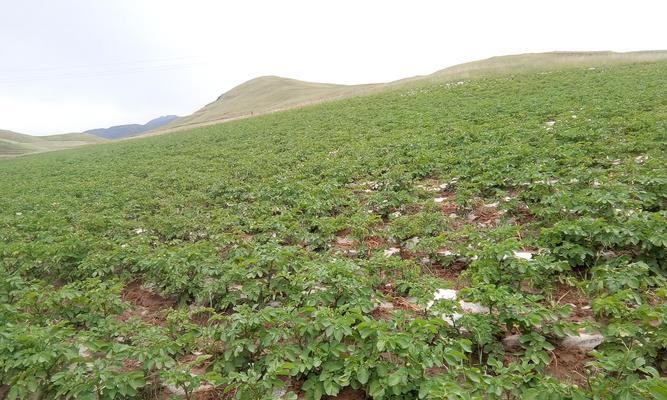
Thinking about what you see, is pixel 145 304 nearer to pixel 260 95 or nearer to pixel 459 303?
pixel 459 303

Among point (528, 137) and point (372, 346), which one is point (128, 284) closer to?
point (372, 346)

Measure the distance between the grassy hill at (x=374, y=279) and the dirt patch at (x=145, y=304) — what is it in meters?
0.03

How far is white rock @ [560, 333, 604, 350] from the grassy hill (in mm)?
17

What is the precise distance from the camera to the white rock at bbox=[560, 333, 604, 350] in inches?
167

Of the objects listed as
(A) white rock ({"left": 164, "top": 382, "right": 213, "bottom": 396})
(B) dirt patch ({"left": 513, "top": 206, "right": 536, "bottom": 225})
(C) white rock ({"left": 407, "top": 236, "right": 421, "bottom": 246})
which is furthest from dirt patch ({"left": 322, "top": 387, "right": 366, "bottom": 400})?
(B) dirt patch ({"left": 513, "top": 206, "right": 536, "bottom": 225})

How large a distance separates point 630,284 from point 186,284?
5847mm

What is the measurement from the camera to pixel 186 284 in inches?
238

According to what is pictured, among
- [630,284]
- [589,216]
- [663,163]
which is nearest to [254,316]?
[630,284]

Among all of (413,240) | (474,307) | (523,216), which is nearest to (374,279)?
(474,307)

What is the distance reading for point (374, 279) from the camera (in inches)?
224

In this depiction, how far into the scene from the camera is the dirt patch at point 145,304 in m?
5.97

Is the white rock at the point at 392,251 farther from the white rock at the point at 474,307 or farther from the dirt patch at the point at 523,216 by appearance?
the dirt patch at the point at 523,216

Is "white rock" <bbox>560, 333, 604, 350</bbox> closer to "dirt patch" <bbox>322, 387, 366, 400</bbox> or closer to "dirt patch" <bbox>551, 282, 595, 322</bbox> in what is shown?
"dirt patch" <bbox>551, 282, 595, 322</bbox>

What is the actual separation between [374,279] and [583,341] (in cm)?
258
